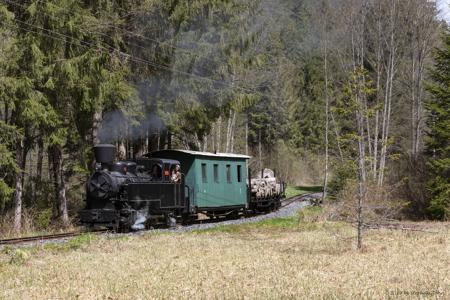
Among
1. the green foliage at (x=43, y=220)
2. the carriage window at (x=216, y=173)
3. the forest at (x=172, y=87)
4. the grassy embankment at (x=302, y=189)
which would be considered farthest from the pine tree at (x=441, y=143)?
the grassy embankment at (x=302, y=189)

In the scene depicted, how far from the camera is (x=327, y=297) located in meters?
Answer: 7.18

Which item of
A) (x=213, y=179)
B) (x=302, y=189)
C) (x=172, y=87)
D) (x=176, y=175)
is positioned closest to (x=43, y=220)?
(x=176, y=175)

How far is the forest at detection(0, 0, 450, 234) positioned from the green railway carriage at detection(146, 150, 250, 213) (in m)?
2.42

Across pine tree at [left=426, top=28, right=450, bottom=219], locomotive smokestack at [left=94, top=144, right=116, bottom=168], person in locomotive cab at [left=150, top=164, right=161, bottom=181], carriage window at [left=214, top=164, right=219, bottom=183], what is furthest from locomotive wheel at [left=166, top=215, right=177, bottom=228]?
pine tree at [left=426, top=28, right=450, bottom=219]

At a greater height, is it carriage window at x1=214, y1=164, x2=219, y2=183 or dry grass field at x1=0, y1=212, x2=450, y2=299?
carriage window at x1=214, y1=164, x2=219, y2=183

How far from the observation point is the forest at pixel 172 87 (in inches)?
670

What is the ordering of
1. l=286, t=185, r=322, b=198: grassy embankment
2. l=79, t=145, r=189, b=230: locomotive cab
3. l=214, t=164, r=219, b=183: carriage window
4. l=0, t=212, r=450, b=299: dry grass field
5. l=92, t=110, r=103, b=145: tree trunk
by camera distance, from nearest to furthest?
l=0, t=212, r=450, b=299: dry grass field, l=79, t=145, r=189, b=230: locomotive cab, l=92, t=110, r=103, b=145: tree trunk, l=214, t=164, r=219, b=183: carriage window, l=286, t=185, r=322, b=198: grassy embankment

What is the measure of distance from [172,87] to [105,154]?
681 cm

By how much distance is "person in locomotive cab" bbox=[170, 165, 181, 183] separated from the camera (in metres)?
18.8

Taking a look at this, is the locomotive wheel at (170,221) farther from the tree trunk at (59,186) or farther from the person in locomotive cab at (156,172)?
the tree trunk at (59,186)

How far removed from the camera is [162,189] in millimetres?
18016

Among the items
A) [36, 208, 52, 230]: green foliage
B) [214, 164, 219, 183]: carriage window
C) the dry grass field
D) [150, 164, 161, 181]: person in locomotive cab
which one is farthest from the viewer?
[214, 164, 219, 183]: carriage window

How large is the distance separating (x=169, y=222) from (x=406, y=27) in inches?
666

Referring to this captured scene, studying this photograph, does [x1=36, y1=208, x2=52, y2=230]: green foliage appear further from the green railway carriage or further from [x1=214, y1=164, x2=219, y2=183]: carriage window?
[x1=214, y1=164, x2=219, y2=183]: carriage window
